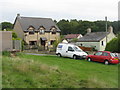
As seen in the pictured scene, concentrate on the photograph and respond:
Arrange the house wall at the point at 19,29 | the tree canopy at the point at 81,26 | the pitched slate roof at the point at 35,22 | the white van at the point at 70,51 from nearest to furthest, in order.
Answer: the white van at the point at 70,51 → the house wall at the point at 19,29 → the pitched slate roof at the point at 35,22 → the tree canopy at the point at 81,26

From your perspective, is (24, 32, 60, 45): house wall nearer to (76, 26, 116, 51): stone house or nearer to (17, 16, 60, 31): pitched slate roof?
(17, 16, 60, 31): pitched slate roof

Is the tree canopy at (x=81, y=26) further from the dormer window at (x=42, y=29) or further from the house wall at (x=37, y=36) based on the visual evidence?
the dormer window at (x=42, y=29)

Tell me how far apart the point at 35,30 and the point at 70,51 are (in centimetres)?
2876

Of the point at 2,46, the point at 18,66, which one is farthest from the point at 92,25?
the point at 18,66

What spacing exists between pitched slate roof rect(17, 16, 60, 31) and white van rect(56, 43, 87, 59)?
88.8 feet

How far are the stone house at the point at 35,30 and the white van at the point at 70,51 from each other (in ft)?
86.8

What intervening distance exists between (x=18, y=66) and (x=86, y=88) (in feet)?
13.9

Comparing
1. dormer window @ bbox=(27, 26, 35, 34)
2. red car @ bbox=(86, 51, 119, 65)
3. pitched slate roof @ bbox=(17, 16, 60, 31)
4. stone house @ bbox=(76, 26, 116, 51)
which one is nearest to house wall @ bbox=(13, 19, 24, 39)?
pitched slate roof @ bbox=(17, 16, 60, 31)

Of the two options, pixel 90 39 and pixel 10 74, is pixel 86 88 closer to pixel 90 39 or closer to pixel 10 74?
pixel 10 74

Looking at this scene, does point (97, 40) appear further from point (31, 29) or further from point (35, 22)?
point (35, 22)

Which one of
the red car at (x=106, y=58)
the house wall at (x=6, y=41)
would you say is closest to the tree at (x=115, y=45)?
the red car at (x=106, y=58)

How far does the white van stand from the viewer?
22.4 m

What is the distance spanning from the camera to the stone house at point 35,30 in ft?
163

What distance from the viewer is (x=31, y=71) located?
1025 cm
